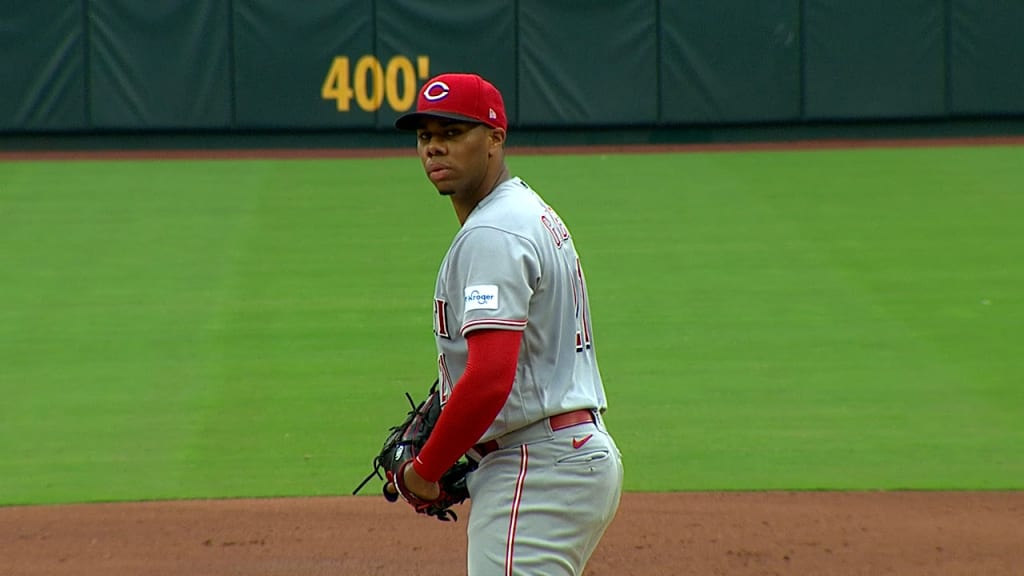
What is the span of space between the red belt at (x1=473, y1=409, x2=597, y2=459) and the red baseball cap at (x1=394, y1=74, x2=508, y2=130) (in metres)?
0.72

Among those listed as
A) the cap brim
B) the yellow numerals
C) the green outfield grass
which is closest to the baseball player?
the cap brim

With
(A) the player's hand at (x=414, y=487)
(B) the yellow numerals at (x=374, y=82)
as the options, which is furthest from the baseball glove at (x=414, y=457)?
(B) the yellow numerals at (x=374, y=82)

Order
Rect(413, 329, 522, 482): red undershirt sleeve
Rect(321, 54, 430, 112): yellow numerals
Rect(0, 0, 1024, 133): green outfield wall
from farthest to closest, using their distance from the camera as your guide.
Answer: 1. Rect(321, 54, 430, 112): yellow numerals
2. Rect(0, 0, 1024, 133): green outfield wall
3. Rect(413, 329, 522, 482): red undershirt sleeve

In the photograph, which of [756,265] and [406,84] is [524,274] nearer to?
[756,265]

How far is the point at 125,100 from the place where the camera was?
61.0 feet

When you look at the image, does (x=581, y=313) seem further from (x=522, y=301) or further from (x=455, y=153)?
(x=455, y=153)

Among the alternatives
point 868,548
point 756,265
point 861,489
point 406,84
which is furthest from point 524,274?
point 406,84

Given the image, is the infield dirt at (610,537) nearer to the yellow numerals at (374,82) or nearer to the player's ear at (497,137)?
the player's ear at (497,137)

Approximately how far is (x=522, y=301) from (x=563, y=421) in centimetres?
36

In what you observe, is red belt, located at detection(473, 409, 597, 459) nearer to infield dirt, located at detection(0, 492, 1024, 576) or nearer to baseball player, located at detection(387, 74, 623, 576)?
baseball player, located at detection(387, 74, 623, 576)

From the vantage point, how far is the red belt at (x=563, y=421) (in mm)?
3426

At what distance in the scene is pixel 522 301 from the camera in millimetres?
3238

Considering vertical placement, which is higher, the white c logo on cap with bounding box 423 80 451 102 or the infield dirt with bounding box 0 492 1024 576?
the white c logo on cap with bounding box 423 80 451 102

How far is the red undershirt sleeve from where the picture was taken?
3182mm
